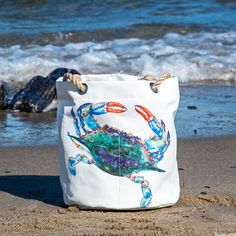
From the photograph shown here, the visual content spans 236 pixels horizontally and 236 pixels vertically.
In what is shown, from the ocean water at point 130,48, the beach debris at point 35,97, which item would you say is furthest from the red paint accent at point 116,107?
the beach debris at point 35,97

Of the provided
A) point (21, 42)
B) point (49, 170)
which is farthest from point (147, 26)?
point (49, 170)

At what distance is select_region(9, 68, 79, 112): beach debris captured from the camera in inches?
309

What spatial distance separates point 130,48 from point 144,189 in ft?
24.3

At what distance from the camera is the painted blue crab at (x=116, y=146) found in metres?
4.22

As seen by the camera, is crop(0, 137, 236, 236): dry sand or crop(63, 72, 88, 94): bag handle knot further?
crop(63, 72, 88, 94): bag handle knot

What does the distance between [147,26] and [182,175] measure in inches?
331

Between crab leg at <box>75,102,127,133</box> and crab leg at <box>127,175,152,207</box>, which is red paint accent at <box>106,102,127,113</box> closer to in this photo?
crab leg at <box>75,102,127,133</box>

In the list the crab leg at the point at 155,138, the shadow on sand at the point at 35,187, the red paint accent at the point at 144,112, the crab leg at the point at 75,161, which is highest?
the red paint accent at the point at 144,112

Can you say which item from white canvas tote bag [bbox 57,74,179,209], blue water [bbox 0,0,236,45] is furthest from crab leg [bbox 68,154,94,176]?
blue water [bbox 0,0,236,45]

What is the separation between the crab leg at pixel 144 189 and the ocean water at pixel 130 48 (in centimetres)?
216

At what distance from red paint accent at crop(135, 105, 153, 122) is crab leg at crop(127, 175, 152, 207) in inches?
11.6

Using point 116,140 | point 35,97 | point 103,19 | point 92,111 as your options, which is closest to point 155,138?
point 116,140

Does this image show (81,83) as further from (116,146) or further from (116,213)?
(116,213)

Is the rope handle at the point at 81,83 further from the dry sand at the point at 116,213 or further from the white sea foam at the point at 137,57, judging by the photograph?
the white sea foam at the point at 137,57
